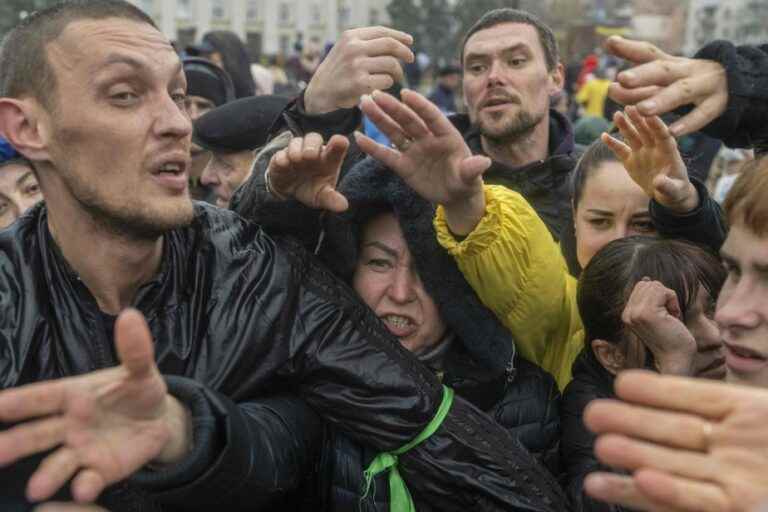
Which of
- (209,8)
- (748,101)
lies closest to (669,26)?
(748,101)

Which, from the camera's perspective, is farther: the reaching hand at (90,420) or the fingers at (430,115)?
the fingers at (430,115)

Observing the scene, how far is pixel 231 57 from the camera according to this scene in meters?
7.30

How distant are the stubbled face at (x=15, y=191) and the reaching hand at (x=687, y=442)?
2.90 metres

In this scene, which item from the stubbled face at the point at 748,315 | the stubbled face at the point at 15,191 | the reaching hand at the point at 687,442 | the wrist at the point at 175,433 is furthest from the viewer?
the stubbled face at the point at 15,191

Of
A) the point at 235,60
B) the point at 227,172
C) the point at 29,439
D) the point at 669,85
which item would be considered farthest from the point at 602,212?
the point at 235,60

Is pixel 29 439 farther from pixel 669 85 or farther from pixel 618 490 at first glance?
pixel 669 85

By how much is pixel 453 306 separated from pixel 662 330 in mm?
516

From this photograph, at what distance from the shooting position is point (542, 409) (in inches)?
92.4

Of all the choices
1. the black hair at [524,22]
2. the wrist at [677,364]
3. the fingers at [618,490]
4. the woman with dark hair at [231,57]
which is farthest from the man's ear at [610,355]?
the woman with dark hair at [231,57]

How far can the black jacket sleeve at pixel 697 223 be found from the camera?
2.49 meters

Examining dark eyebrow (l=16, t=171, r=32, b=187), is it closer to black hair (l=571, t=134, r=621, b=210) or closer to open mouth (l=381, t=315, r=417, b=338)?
open mouth (l=381, t=315, r=417, b=338)

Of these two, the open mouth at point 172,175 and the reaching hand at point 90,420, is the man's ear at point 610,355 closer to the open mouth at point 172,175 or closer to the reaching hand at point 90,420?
the open mouth at point 172,175

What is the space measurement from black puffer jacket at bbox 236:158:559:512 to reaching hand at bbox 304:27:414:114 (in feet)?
0.71

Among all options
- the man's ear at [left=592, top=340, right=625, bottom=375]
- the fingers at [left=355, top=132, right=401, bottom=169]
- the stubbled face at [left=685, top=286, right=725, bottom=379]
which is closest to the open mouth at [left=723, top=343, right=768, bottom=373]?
the stubbled face at [left=685, top=286, right=725, bottom=379]
